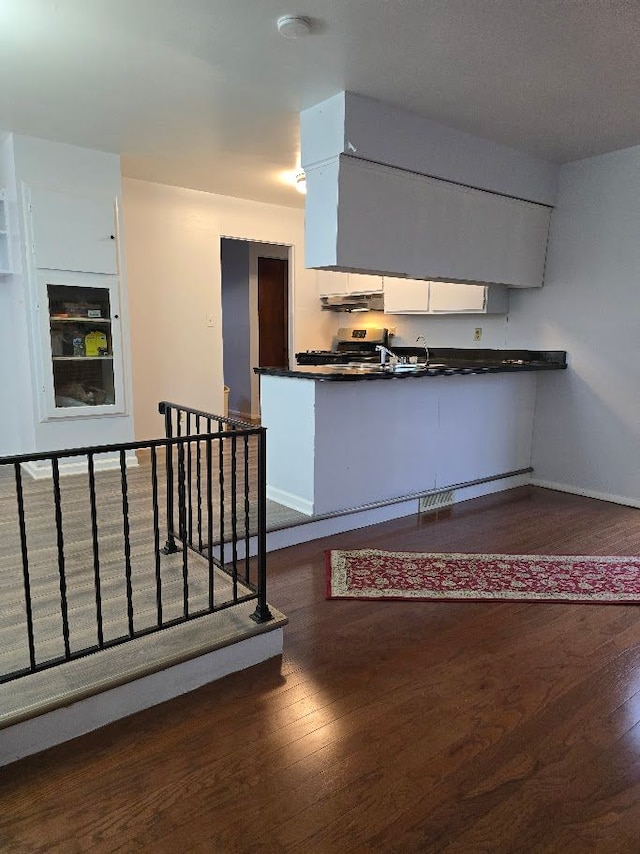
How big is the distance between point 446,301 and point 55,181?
3.20m

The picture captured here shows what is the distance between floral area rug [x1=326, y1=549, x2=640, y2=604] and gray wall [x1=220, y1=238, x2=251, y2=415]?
404 cm

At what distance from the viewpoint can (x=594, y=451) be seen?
433 centimetres

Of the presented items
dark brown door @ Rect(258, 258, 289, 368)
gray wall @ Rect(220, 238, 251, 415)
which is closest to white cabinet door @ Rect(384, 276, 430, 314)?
dark brown door @ Rect(258, 258, 289, 368)

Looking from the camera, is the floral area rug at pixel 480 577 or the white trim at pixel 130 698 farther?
the floral area rug at pixel 480 577

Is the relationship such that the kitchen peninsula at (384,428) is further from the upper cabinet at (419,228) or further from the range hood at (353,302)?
the range hood at (353,302)

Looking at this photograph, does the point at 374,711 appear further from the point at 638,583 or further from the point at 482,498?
the point at 482,498

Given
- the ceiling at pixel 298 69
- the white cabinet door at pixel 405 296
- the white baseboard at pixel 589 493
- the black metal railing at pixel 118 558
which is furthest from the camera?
the white cabinet door at pixel 405 296

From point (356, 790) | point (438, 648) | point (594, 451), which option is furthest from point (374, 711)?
point (594, 451)

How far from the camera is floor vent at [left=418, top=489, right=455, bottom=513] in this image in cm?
399

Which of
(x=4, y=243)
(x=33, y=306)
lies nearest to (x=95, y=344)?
(x=33, y=306)

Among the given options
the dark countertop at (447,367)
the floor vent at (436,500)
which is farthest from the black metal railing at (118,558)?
the floor vent at (436,500)

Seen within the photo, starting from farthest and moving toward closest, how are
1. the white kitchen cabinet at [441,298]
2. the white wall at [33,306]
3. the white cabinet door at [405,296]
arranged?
1. the white cabinet door at [405,296]
2. the white kitchen cabinet at [441,298]
3. the white wall at [33,306]

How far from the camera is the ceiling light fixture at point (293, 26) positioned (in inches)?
91.2

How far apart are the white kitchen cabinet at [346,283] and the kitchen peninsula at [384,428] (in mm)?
1860
